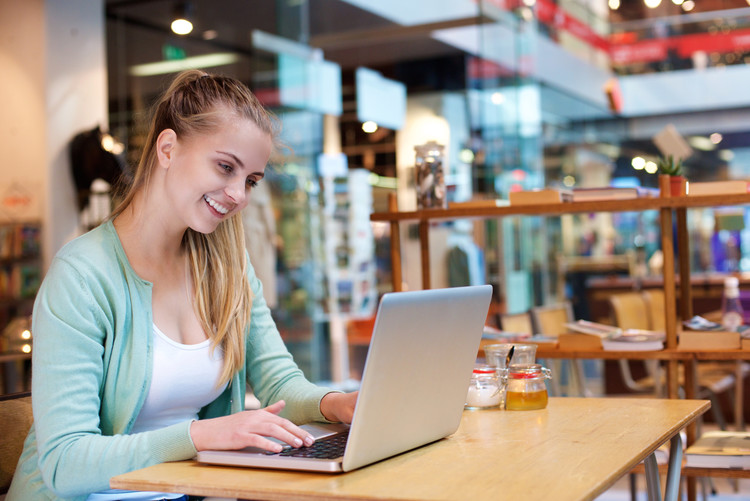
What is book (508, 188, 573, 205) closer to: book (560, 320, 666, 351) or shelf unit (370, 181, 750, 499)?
shelf unit (370, 181, 750, 499)

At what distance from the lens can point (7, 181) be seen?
18.6 ft

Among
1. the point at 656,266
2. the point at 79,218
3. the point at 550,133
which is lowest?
the point at 656,266

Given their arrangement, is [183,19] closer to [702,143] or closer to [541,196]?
[541,196]

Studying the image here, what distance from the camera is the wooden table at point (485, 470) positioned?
1.19 metres

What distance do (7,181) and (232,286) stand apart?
4.33m

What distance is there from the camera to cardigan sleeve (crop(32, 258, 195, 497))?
1423 millimetres

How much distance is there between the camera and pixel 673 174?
2.86m

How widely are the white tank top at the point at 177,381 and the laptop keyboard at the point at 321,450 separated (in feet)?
1.17

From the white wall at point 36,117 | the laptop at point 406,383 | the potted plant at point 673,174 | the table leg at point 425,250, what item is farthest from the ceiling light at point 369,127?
the laptop at point 406,383

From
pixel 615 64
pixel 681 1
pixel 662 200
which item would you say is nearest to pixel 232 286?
pixel 662 200

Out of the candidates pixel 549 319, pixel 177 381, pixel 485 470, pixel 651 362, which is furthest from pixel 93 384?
pixel 651 362

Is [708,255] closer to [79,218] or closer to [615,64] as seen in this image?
[615,64]

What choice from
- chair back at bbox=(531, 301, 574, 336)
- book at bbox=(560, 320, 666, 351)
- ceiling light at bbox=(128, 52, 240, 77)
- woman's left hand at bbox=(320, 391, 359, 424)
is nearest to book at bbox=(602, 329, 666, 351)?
book at bbox=(560, 320, 666, 351)

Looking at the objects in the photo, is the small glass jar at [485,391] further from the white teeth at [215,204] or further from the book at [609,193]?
the book at [609,193]
